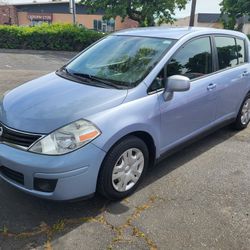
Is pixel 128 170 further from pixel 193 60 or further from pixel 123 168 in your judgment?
pixel 193 60

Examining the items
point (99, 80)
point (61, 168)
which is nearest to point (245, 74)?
point (99, 80)

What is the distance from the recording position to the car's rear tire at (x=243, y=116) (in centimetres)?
513

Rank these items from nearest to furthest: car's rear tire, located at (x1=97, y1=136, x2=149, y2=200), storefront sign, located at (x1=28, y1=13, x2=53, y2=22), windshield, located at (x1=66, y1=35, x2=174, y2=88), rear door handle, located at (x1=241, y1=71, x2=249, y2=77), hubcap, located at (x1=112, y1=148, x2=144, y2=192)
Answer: car's rear tire, located at (x1=97, y1=136, x2=149, y2=200) < hubcap, located at (x1=112, y1=148, x2=144, y2=192) < windshield, located at (x1=66, y1=35, x2=174, y2=88) < rear door handle, located at (x1=241, y1=71, x2=249, y2=77) < storefront sign, located at (x1=28, y1=13, x2=53, y2=22)

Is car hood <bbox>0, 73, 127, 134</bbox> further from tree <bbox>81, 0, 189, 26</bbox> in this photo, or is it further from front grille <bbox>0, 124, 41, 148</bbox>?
tree <bbox>81, 0, 189, 26</bbox>

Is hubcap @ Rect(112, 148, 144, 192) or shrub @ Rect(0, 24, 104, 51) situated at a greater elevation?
shrub @ Rect(0, 24, 104, 51)

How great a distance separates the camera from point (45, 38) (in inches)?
685

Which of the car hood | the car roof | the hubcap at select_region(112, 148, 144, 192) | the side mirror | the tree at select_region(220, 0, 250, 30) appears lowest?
the hubcap at select_region(112, 148, 144, 192)

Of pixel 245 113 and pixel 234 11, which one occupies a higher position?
pixel 234 11

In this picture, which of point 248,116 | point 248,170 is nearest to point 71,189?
point 248,170

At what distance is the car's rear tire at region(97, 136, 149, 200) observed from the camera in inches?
119

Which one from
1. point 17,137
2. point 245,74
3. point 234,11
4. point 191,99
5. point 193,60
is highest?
point 234,11

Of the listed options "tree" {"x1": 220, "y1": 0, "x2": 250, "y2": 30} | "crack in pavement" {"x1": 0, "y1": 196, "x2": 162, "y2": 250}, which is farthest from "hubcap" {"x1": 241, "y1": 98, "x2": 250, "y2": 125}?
"tree" {"x1": 220, "y1": 0, "x2": 250, "y2": 30}

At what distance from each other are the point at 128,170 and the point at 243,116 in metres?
2.75

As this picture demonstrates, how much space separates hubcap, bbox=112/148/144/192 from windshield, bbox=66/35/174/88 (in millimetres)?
693
